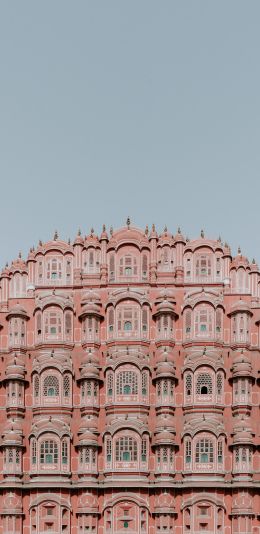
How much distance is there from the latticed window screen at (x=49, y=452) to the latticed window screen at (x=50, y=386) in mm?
3276

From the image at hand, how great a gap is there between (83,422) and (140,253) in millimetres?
12785

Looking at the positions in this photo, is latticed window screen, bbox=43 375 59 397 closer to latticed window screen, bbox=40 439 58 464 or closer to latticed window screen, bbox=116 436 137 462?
latticed window screen, bbox=40 439 58 464

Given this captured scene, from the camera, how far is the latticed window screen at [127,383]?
68125 millimetres

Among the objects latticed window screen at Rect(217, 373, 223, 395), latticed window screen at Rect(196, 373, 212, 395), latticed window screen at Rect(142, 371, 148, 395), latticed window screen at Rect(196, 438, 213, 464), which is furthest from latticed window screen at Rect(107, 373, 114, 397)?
latticed window screen at Rect(217, 373, 223, 395)

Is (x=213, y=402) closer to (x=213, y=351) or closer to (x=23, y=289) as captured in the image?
(x=213, y=351)

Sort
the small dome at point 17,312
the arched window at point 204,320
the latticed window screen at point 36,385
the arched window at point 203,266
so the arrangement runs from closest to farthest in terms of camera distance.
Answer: the latticed window screen at point 36,385 → the arched window at point 204,320 → the small dome at point 17,312 → the arched window at point 203,266

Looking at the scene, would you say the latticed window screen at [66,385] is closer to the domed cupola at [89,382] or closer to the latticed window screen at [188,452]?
the domed cupola at [89,382]

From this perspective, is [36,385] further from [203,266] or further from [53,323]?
[203,266]

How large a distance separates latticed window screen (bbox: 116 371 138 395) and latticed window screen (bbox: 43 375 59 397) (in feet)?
14.3

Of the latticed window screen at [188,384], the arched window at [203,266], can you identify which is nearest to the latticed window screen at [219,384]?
the latticed window screen at [188,384]

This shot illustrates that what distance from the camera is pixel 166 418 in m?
67.4

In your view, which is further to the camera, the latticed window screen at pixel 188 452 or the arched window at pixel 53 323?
the arched window at pixel 53 323

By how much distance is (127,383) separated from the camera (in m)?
68.3

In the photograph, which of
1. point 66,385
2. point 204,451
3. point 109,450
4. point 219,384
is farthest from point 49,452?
point 219,384
